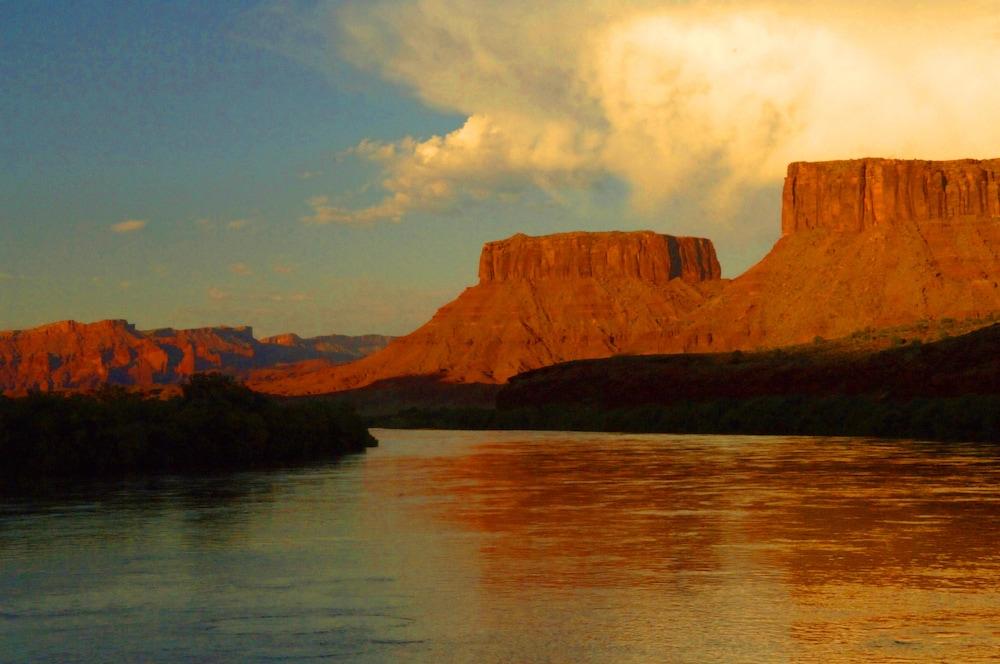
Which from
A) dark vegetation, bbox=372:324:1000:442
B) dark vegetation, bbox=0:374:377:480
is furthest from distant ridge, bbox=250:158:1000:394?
dark vegetation, bbox=0:374:377:480

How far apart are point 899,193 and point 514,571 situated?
432 feet

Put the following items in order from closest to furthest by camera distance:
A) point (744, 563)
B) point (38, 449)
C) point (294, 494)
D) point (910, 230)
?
point (744, 563) < point (294, 494) < point (38, 449) < point (910, 230)

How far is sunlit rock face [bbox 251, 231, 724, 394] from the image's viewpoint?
579ft

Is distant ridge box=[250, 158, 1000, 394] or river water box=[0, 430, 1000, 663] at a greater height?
distant ridge box=[250, 158, 1000, 394]

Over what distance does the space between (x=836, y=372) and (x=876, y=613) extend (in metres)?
72.6

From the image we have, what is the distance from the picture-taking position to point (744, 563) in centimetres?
1933

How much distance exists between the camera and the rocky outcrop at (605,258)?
631 feet

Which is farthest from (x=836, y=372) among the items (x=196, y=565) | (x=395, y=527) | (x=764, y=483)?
(x=196, y=565)

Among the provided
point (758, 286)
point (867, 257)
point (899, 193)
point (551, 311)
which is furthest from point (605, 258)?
point (867, 257)

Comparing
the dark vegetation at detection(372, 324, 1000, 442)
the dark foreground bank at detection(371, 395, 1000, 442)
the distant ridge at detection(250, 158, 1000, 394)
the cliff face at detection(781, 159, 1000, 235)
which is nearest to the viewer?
the dark foreground bank at detection(371, 395, 1000, 442)

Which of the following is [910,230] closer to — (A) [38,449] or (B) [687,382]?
(B) [687,382]

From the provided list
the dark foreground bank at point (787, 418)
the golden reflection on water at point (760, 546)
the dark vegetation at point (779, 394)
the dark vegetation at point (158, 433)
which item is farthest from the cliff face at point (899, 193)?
the golden reflection on water at point (760, 546)

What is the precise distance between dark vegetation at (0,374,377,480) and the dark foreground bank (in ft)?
90.6

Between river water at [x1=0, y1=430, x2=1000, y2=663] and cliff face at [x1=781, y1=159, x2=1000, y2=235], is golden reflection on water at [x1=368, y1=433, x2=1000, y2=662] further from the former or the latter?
cliff face at [x1=781, y1=159, x2=1000, y2=235]
